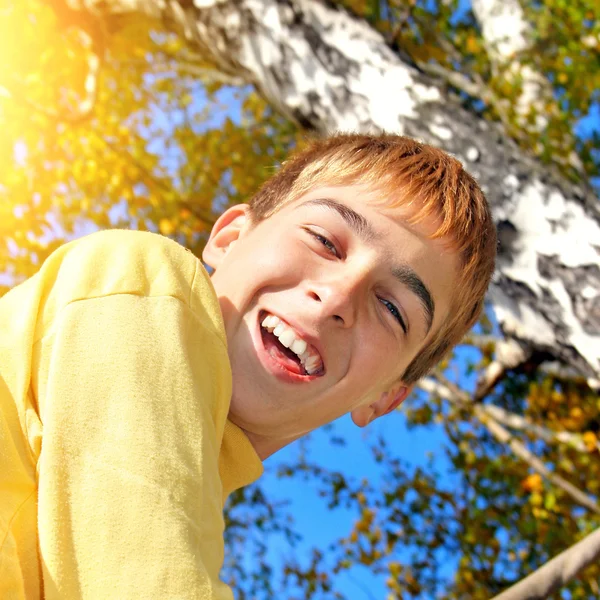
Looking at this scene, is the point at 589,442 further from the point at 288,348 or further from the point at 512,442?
the point at 288,348

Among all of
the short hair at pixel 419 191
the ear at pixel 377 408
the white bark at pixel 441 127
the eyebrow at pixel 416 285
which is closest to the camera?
the eyebrow at pixel 416 285

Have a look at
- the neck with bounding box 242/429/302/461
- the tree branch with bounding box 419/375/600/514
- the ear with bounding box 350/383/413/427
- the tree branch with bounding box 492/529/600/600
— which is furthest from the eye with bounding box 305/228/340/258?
the tree branch with bounding box 419/375/600/514

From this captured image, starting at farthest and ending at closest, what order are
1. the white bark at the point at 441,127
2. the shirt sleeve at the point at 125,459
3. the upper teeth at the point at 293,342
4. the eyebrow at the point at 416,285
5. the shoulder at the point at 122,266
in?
1. the white bark at the point at 441,127
2. the eyebrow at the point at 416,285
3. the upper teeth at the point at 293,342
4. the shoulder at the point at 122,266
5. the shirt sleeve at the point at 125,459

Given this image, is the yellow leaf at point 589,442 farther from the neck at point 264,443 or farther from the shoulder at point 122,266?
the shoulder at point 122,266

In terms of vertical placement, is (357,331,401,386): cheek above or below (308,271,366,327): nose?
below

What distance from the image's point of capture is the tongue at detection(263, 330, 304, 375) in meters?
1.44

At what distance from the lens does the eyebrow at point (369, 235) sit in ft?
5.01

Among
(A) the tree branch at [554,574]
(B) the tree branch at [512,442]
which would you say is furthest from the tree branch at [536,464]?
(A) the tree branch at [554,574]

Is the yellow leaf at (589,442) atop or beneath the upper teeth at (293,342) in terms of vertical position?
atop

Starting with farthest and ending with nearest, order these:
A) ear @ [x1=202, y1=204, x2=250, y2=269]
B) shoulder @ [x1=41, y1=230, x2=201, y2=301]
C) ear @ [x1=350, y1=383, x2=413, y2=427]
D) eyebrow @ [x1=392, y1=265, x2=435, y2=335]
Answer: ear @ [x1=350, y1=383, x2=413, y2=427] < ear @ [x1=202, y1=204, x2=250, y2=269] < eyebrow @ [x1=392, y1=265, x2=435, y2=335] < shoulder @ [x1=41, y1=230, x2=201, y2=301]

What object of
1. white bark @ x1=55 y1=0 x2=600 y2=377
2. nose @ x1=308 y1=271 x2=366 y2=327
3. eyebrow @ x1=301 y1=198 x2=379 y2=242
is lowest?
nose @ x1=308 y1=271 x2=366 y2=327

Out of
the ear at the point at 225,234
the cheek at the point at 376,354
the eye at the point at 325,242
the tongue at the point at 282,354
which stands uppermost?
the ear at the point at 225,234

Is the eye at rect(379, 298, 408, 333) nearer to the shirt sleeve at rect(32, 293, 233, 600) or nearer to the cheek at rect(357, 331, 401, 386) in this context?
the cheek at rect(357, 331, 401, 386)

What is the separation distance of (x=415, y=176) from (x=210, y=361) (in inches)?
32.3
